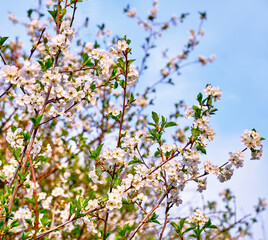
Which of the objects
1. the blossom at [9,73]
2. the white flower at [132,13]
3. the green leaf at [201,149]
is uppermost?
the white flower at [132,13]

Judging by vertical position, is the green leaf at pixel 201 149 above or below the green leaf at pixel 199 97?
below

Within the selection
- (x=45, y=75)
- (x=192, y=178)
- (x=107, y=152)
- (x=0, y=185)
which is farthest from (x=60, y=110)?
(x=0, y=185)

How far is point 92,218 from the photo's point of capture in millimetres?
2311

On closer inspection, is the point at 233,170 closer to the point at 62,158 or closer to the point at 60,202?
the point at 60,202

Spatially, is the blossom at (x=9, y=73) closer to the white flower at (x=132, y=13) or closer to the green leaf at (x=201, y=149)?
the green leaf at (x=201, y=149)

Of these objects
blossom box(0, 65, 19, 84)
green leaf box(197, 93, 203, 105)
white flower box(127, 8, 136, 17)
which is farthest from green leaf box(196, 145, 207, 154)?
white flower box(127, 8, 136, 17)

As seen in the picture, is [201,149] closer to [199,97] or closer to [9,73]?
[199,97]

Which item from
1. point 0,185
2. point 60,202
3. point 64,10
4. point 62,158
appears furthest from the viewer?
point 0,185

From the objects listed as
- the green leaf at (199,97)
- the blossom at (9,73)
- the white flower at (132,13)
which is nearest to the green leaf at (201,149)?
the green leaf at (199,97)

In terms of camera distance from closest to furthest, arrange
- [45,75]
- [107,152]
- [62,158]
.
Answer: [45,75] → [107,152] → [62,158]

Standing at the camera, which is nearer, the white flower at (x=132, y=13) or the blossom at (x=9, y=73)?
the blossom at (x=9, y=73)

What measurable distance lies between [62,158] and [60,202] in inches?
Answer: 45.1

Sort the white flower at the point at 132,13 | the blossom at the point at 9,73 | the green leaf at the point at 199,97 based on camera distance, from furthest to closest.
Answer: the white flower at the point at 132,13, the green leaf at the point at 199,97, the blossom at the point at 9,73

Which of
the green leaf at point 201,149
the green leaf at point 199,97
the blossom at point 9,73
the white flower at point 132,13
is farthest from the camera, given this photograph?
the white flower at point 132,13
